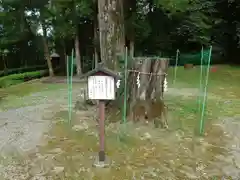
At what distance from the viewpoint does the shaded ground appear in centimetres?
311

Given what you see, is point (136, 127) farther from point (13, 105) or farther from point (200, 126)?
point (13, 105)

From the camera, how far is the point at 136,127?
183 inches

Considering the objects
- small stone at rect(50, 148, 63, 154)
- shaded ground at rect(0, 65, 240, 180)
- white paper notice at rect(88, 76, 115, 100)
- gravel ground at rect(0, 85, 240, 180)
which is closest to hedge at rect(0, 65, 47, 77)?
gravel ground at rect(0, 85, 240, 180)

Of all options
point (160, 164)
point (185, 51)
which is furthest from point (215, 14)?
point (160, 164)

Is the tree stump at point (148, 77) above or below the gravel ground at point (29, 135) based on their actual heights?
above

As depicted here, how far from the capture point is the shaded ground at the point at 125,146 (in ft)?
10.2

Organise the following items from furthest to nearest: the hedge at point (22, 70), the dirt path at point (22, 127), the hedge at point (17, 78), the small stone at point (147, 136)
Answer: the hedge at point (22, 70) < the hedge at point (17, 78) < the small stone at point (147, 136) < the dirt path at point (22, 127)

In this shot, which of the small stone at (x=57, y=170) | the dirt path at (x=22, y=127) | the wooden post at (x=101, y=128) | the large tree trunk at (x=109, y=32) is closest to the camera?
the small stone at (x=57, y=170)

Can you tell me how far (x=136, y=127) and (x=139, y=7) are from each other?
43.5ft

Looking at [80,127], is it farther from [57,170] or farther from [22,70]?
[22,70]

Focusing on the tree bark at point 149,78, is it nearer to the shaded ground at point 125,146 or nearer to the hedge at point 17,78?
the shaded ground at point 125,146

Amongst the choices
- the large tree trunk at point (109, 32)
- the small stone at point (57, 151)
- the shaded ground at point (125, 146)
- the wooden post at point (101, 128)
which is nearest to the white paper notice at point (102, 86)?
the wooden post at point (101, 128)

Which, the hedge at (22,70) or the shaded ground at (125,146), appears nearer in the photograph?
the shaded ground at (125,146)

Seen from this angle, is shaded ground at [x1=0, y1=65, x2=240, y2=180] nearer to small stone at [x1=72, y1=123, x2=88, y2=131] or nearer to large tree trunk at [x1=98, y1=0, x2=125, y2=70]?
small stone at [x1=72, y1=123, x2=88, y2=131]
